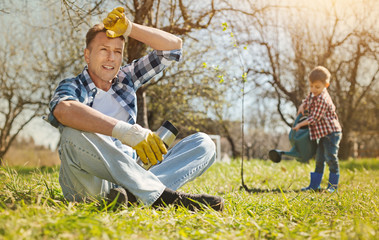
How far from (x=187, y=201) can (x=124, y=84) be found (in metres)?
1.01

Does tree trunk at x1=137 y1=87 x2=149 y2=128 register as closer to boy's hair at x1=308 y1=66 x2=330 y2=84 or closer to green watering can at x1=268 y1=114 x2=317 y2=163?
green watering can at x1=268 y1=114 x2=317 y2=163

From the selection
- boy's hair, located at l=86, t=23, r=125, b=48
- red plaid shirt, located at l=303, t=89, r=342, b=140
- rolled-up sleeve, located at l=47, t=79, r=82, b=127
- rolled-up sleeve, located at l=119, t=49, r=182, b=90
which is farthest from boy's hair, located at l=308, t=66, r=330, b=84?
rolled-up sleeve, located at l=47, t=79, r=82, b=127

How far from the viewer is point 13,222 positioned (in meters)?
1.51

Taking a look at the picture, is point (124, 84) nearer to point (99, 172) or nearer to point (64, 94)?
point (64, 94)

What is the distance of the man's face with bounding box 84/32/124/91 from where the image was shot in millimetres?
2490

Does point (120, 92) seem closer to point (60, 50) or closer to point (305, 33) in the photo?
point (60, 50)

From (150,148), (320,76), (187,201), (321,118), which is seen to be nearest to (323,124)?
(321,118)

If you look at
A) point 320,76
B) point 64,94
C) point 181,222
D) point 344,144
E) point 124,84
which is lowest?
point 344,144

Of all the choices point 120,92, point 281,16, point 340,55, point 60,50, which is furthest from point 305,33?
point 120,92

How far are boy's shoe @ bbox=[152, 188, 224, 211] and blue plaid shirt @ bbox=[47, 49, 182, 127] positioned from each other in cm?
65

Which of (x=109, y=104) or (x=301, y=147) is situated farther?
(x=301, y=147)

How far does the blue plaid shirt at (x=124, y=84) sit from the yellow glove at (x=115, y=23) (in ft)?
1.12

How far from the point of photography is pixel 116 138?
214 centimetres

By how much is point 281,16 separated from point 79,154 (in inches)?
329
